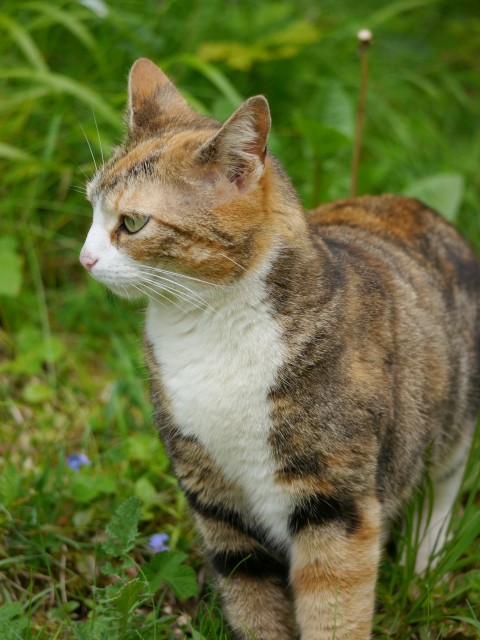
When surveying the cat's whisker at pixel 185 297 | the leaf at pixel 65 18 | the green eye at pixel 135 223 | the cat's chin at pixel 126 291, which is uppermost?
the green eye at pixel 135 223

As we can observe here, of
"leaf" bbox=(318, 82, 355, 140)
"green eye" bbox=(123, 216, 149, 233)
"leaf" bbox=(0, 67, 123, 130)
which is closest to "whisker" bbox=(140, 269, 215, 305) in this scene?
"green eye" bbox=(123, 216, 149, 233)

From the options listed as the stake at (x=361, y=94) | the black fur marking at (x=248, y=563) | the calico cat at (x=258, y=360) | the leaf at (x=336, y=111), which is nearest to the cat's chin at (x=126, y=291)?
the calico cat at (x=258, y=360)

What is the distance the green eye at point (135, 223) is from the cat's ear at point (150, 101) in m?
0.36

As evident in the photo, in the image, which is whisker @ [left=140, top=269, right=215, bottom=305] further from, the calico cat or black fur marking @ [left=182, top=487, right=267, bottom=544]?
black fur marking @ [left=182, top=487, right=267, bottom=544]

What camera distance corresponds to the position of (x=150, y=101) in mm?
2506

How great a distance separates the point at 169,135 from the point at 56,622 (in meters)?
1.39

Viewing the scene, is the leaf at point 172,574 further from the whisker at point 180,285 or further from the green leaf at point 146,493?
the whisker at point 180,285

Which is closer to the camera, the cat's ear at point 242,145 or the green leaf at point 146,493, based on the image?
the cat's ear at point 242,145

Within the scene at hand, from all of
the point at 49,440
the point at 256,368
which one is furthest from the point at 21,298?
the point at 256,368

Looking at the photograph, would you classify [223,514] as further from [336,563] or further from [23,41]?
[23,41]

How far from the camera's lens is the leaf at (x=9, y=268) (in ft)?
11.3

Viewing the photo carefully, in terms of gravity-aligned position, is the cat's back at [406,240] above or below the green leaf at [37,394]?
above

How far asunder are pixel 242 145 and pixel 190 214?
0.20 metres

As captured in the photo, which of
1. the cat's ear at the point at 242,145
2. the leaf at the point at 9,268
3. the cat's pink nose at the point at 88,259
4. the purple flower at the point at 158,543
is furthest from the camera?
the leaf at the point at 9,268
